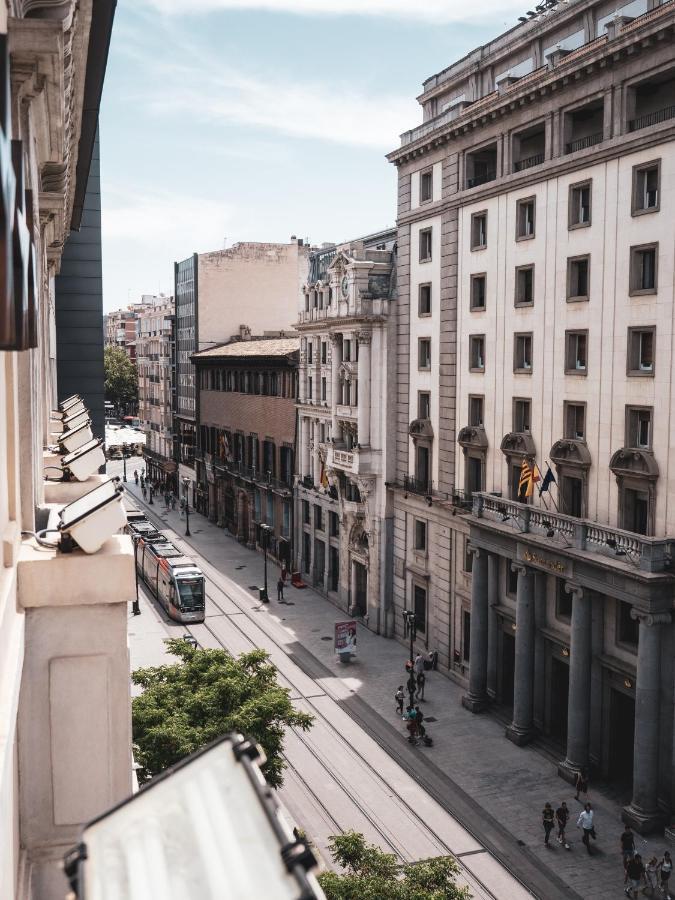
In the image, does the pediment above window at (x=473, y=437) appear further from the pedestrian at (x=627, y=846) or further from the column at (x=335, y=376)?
the pedestrian at (x=627, y=846)

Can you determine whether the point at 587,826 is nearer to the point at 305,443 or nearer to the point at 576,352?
the point at 576,352

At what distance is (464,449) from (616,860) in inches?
791

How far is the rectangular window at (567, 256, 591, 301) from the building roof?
34.5 m

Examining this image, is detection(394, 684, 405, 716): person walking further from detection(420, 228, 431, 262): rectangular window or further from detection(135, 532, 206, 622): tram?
detection(420, 228, 431, 262): rectangular window

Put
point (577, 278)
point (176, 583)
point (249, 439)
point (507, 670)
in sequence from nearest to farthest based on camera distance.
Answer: point (577, 278), point (507, 670), point (176, 583), point (249, 439)

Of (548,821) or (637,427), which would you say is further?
(637,427)

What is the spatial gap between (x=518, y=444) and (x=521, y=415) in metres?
1.46

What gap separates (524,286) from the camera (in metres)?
41.0

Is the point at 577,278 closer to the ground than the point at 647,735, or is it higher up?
higher up

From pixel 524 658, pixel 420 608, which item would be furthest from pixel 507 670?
pixel 420 608

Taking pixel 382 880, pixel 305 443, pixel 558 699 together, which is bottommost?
pixel 558 699

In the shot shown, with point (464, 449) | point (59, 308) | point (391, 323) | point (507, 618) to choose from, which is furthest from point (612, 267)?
point (59, 308)

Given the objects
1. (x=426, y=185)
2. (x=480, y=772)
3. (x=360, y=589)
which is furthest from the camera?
(x=360, y=589)

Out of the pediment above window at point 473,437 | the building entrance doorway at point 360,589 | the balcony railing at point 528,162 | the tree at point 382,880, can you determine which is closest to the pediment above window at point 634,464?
the pediment above window at point 473,437
